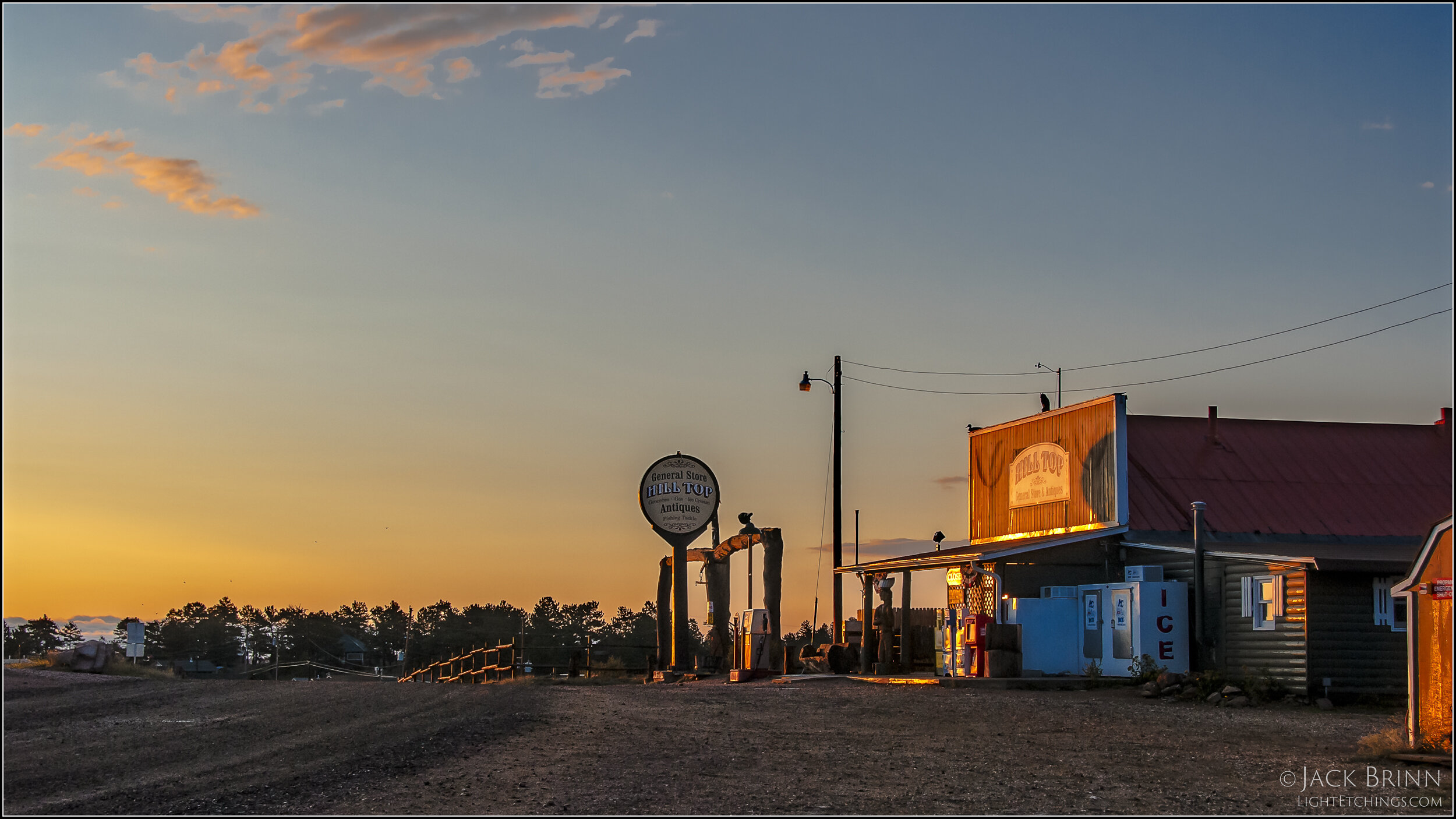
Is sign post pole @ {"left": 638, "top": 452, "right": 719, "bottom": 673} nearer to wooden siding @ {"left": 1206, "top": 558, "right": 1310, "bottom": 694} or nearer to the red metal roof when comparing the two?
the red metal roof

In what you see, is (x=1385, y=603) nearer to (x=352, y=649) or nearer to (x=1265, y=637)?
(x=1265, y=637)

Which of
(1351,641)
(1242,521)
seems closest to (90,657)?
(1351,641)

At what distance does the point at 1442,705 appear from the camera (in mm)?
13133

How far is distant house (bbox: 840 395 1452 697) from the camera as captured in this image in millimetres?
23875

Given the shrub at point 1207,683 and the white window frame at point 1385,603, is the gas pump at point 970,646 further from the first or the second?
the white window frame at point 1385,603

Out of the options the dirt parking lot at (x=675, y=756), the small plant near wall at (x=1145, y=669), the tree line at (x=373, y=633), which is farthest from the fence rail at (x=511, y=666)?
the tree line at (x=373, y=633)

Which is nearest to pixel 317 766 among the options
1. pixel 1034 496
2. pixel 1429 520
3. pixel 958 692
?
pixel 958 692

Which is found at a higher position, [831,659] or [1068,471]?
[1068,471]

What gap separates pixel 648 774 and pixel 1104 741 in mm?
6084

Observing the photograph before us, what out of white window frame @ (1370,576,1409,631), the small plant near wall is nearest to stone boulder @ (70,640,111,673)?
the small plant near wall

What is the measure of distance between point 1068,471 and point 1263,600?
8269 mm

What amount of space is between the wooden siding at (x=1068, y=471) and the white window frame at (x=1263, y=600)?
5.07 m

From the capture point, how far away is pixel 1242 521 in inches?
1233

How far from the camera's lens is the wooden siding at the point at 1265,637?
23844 mm
